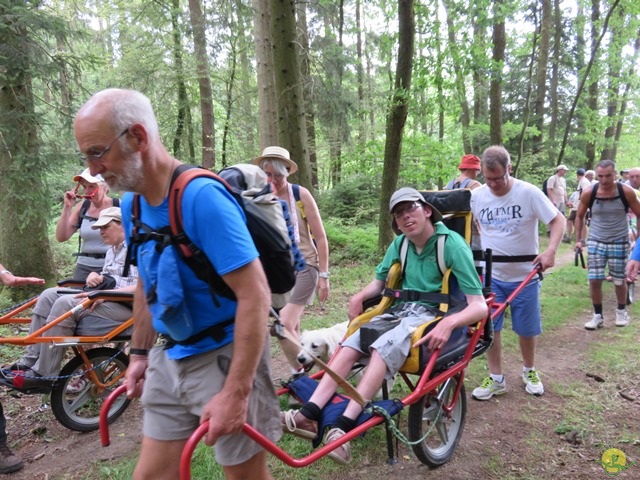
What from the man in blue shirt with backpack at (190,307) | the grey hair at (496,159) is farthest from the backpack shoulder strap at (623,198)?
the man in blue shirt with backpack at (190,307)

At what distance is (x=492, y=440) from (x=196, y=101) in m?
15.2

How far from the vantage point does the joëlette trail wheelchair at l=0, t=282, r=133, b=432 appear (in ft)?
12.0

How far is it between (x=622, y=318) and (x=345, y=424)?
585cm

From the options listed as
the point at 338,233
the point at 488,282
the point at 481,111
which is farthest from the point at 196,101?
the point at 488,282

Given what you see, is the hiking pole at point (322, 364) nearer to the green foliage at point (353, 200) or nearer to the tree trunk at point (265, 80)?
the tree trunk at point (265, 80)

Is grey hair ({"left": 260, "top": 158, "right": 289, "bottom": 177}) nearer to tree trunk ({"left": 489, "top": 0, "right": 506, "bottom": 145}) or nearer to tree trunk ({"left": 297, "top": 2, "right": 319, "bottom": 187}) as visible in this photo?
tree trunk ({"left": 297, "top": 2, "right": 319, "bottom": 187})

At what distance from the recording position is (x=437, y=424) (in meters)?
3.46

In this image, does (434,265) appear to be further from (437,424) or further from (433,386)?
(437,424)

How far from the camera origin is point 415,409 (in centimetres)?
306

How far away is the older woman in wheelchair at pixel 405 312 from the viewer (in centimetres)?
272

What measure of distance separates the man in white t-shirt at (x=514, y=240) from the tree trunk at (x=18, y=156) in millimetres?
6374

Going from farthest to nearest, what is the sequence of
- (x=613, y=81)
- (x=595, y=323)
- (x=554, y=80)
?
(x=613, y=81)
(x=554, y=80)
(x=595, y=323)

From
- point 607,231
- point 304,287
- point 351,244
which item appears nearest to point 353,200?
point 351,244

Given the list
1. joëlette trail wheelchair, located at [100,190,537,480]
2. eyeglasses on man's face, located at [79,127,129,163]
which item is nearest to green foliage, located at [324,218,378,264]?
joëlette trail wheelchair, located at [100,190,537,480]
